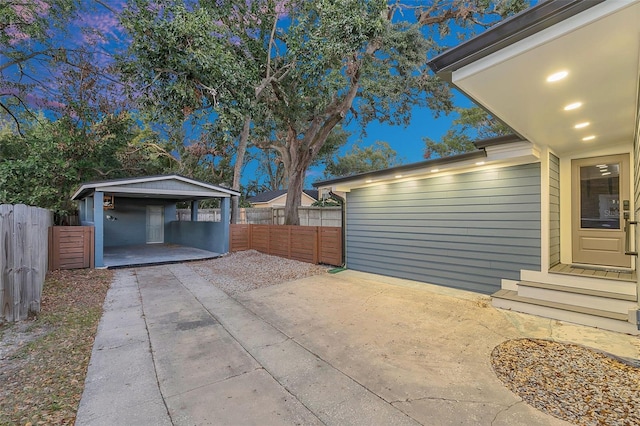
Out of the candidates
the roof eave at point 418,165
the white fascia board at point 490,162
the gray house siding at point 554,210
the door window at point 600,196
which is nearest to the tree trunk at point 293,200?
the roof eave at point 418,165

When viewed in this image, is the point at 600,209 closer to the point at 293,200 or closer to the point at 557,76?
the point at 557,76

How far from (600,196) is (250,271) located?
24.2ft

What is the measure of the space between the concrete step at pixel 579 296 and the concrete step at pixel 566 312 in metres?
0.06

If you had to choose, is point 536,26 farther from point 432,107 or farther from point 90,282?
point 432,107

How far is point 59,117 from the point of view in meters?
11.4

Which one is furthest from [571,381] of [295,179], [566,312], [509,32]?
[295,179]

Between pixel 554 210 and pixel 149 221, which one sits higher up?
pixel 554 210

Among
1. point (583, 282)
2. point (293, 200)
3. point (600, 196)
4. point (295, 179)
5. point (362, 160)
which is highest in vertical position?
point (362, 160)

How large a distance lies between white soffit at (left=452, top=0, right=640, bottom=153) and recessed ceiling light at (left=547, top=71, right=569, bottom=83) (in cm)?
4

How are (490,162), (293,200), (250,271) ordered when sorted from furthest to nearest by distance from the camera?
(293,200) → (250,271) → (490,162)

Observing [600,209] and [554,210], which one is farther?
[554,210]

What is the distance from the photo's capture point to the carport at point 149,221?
8719 mm

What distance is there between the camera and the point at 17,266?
3.88 m

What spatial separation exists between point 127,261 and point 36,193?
506 centimetres
